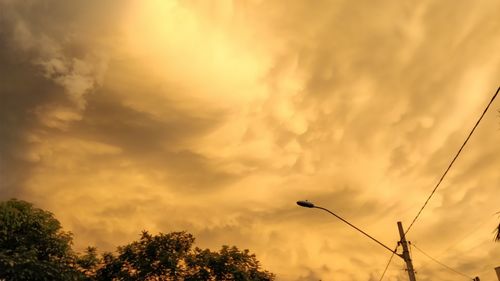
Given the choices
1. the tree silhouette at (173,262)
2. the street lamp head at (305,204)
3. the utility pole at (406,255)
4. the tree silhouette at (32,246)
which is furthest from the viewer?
the tree silhouette at (173,262)

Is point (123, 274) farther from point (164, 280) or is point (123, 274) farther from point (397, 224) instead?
point (397, 224)

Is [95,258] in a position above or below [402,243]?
above

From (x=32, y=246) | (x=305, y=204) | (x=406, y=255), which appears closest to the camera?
(x=406, y=255)

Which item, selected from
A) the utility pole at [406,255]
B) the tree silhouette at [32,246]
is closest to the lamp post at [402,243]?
the utility pole at [406,255]

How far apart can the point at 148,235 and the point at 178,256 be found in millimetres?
3684

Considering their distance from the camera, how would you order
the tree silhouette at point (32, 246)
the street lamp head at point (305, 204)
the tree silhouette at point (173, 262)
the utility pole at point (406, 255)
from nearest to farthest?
1. the utility pole at point (406, 255)
2. the street lamp head at point (305, 204)
3. the tree silhouette at point (32, 246)
4. the tree silhouette at point (173, 262)

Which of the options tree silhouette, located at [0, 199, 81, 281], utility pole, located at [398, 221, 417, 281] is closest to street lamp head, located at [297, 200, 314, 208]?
utility pole, located at [398, 221, 417, 281]

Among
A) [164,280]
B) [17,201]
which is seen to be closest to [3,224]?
[17,201]

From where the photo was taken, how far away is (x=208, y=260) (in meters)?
41.3

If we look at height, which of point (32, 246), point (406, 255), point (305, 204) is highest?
point (32, 246)

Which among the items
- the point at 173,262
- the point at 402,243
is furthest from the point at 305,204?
the point at 173,262

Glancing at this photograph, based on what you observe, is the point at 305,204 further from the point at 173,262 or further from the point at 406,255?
the point at 173,262

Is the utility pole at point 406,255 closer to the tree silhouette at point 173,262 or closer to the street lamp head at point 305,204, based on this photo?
the street lamp head at point 305,204

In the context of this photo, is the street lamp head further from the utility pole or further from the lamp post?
the utility pole
